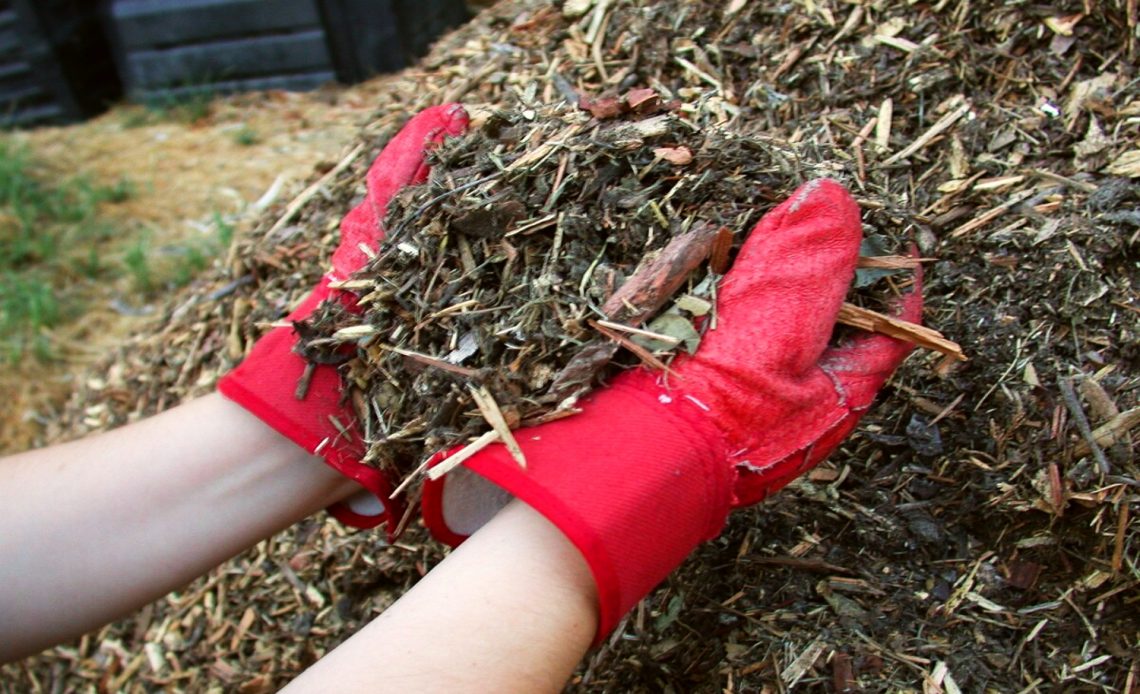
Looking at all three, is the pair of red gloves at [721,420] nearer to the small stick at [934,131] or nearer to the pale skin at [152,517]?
the pale skin at [152,517]

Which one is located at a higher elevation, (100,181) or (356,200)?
(356,200)

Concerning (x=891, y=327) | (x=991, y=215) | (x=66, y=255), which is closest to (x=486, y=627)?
(x=891, y=327)

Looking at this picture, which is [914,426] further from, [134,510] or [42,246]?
[42,246]

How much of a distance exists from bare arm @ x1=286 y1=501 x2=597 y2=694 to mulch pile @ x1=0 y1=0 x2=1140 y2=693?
0.37m

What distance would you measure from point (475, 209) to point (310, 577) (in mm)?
1130

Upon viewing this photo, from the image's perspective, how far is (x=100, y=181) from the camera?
471 cm

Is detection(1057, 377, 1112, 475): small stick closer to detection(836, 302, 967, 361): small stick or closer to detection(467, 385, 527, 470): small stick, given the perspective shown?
detection(836, 302, 967, 361): small stick

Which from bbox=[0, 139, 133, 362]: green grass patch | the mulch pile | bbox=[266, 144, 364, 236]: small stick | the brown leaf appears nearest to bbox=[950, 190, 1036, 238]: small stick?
the mulch pile

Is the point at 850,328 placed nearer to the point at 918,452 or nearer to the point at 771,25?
the point at 918,452

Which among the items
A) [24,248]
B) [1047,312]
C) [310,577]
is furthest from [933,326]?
[24,248]

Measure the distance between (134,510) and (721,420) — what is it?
1.04m

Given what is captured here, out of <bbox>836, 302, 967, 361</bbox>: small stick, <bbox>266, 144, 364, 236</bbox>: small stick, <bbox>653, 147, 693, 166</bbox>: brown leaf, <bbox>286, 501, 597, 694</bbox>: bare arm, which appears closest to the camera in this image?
<bbox>286, 501, 597, 694</bbox>: bare arm

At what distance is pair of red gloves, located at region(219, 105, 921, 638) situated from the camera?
128cm

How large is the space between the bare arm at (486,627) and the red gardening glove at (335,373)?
39 cm
